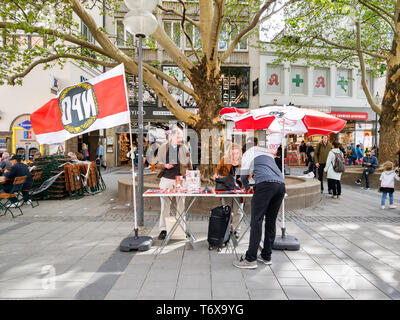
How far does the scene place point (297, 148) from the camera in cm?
2311

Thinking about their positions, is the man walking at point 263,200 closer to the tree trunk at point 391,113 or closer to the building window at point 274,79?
the tree trunk at point 391,113

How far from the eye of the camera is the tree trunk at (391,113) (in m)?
12.3

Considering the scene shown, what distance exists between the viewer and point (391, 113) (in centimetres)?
1256

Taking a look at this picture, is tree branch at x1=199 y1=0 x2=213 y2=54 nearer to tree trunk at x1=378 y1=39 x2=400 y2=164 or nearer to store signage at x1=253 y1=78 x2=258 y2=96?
tree trunk at x1=378 y1=39 x2=400 y2=164

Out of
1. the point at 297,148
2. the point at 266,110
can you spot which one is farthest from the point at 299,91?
the point at 266,110

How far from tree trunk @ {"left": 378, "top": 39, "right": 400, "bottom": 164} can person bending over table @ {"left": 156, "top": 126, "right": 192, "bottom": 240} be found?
11001mm

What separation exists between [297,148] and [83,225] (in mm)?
19763

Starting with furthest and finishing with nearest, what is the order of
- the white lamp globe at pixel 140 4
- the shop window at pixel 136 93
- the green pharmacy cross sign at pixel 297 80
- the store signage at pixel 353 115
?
the green pharmacy cross sign at pixel 297 80 → the store signage at pixel 353 115 → the shop window at pixel 136 93 → the white lamp globe at pixel 140 4

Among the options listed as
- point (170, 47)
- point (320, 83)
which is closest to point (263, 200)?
point (170, 47)

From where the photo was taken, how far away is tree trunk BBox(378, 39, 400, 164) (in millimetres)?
12266

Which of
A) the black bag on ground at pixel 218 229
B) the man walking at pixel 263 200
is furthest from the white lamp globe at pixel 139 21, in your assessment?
the black bag on ground at pixel 218 229

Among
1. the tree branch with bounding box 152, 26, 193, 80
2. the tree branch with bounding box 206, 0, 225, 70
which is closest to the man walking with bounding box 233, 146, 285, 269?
the tree branch with bounding box 206, 0, 225, 70

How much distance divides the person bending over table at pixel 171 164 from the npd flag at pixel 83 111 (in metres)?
1.03

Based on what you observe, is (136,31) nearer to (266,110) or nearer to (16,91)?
(266,110)
